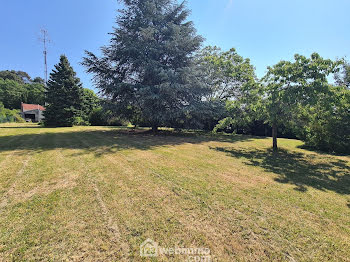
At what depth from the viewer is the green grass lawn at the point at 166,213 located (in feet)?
6.00

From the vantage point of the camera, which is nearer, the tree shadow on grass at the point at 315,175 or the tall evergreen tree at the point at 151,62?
the tree shadow on grass at the point at 315,175

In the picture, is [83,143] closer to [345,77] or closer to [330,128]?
[330,128]

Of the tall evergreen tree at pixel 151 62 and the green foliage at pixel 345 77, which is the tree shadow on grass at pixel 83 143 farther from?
the green foliage at pixel 345 77

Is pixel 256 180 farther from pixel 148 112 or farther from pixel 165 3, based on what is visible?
pixel 165 3

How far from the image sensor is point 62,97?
20531 mm

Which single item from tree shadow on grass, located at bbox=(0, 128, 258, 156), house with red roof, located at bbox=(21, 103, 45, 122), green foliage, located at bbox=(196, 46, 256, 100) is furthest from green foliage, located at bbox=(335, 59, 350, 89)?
house with red roof, located at bbox=(21, 103, 45, 122)

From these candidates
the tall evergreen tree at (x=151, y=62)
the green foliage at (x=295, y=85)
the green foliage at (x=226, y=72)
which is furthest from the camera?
the green foliage at (x=226, y=72)

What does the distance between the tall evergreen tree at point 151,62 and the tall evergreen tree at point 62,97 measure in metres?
11.5

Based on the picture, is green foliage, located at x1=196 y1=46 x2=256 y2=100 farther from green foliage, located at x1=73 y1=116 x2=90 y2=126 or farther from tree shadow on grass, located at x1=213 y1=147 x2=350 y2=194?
green foliage, located at x1=73 y1=116 x2=90 y2=126

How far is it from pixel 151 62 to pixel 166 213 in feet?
34.9

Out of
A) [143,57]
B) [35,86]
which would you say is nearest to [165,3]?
[143,57]

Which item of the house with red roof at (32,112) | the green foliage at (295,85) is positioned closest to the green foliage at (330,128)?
the green foliage at (295,85)

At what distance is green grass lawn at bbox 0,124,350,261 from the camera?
1828mm

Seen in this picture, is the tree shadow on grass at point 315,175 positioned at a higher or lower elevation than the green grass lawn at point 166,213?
lower
